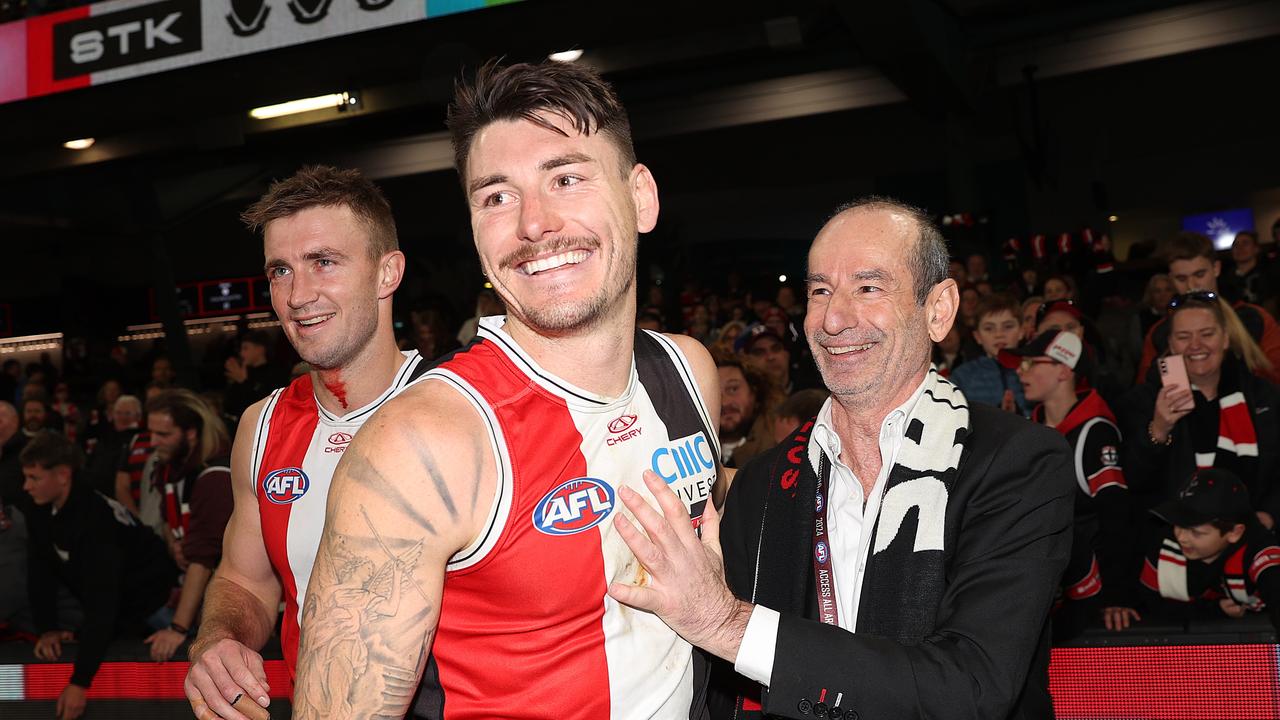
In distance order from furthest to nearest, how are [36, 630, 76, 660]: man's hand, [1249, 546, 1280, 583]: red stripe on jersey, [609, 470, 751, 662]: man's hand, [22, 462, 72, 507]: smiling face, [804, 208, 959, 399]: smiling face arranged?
[22, 462, 72, 507]: smiling face
[36, 630, 76, 660]: man's hand
[1249, 546, 1280, 583]: red stripe on jersey
[804, 208, 959, 399]: smiling face
[609, 470, 751, 662]: man's hand

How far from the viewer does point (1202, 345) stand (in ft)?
14.4

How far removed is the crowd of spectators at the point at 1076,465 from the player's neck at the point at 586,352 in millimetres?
2304

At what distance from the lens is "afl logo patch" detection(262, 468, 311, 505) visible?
2.70m

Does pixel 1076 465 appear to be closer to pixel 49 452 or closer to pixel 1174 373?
pixel 1174 373

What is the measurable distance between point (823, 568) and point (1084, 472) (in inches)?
88.7

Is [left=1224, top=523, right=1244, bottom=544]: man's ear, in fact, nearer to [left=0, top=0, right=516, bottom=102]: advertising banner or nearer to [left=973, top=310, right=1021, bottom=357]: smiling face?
[left=973, top=310, right=1021, bottom=357]: smiling face

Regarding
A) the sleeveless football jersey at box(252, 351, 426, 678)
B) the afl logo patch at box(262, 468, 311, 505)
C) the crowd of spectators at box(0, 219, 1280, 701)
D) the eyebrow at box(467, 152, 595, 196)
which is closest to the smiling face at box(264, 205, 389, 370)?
the sleeveless football jersey at box(252, 351, 426, 678)

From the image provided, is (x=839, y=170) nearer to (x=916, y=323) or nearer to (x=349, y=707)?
(x=916, y=323)

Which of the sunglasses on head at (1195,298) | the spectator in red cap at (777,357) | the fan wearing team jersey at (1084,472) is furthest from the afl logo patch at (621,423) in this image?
the spectator in red cap at (777,357)

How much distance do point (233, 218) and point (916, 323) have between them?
18464mm

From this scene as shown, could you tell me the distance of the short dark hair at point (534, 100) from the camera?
1.96 metres

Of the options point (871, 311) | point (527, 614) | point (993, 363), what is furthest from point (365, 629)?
point (993, 363)

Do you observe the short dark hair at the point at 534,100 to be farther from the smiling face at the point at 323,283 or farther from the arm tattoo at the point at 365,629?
the smiling face at the point at 323,283

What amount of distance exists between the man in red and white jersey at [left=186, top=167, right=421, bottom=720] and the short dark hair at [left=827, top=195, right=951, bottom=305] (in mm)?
1270
